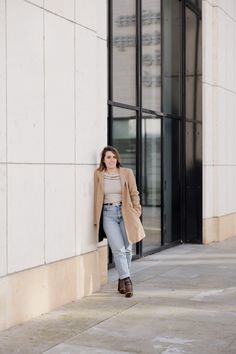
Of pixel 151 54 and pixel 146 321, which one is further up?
pixel 151 54

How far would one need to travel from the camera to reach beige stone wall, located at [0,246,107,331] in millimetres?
6387

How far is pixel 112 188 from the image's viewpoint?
26.2ft

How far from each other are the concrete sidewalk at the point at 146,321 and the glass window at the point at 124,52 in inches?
121

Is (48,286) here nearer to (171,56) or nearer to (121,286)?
(121,286)

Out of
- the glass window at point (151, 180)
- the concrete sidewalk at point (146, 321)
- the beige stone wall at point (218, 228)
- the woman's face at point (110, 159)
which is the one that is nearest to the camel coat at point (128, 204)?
the woman's face at point (110, 159)

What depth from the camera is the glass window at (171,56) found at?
41.2 feet

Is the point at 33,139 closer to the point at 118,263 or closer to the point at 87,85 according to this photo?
the point at 87,85

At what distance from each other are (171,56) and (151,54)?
1186mm

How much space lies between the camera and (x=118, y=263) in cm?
799

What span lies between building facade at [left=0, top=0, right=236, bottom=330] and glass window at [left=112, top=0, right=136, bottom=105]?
0.03 m

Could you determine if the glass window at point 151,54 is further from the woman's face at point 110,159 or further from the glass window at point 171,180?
the woman's face at point 110,159

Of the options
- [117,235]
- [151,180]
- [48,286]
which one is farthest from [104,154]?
[151,180]

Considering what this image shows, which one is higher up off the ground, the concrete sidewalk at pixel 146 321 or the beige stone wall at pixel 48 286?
the beige stone wall at pixel 48 286

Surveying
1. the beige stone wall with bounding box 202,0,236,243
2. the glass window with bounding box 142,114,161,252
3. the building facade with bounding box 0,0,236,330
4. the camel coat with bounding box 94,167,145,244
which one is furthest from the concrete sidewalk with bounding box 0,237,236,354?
the beige stone wall with bounding box 202,0,236,243
